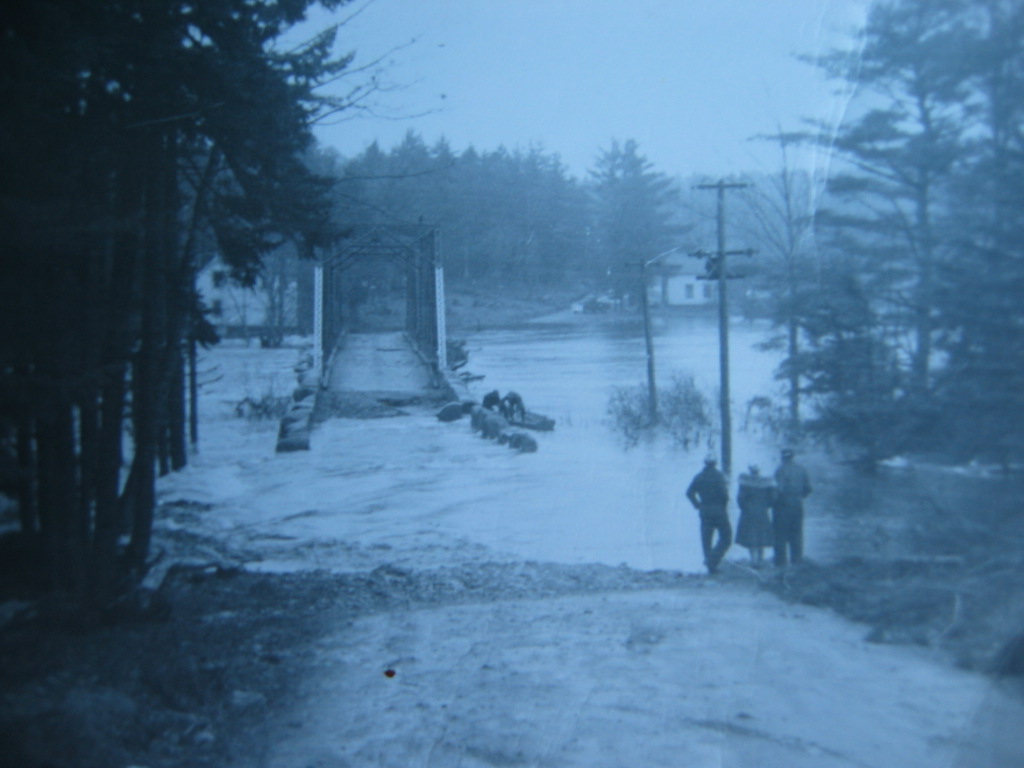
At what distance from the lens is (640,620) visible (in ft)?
13.6

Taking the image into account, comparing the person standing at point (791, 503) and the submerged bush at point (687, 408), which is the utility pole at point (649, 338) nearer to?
the submerged bush at point (687, 408)

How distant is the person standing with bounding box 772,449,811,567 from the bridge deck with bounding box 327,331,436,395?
6.71 feet

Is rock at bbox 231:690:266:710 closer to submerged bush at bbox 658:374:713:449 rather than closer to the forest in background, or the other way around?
the forest in background

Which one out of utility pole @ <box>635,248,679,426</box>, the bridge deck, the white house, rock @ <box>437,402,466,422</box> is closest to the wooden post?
utility pole @ <box>635,248,679,426</box>

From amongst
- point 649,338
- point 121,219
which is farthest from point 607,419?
point 121,219

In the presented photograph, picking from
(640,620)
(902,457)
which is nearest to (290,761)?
(640,620)

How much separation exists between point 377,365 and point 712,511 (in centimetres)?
209

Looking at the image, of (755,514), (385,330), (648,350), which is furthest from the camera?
(648,350)

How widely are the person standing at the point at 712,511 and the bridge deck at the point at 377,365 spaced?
5.46ft

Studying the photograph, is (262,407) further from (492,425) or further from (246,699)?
(246,699)

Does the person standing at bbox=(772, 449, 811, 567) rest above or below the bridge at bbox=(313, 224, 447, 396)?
below

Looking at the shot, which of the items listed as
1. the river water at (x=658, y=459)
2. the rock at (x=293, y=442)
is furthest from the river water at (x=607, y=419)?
the rock at (x=293, y=442)

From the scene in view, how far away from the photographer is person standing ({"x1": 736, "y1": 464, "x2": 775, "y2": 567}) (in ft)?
16.8

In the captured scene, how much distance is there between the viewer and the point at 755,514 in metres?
5.18
